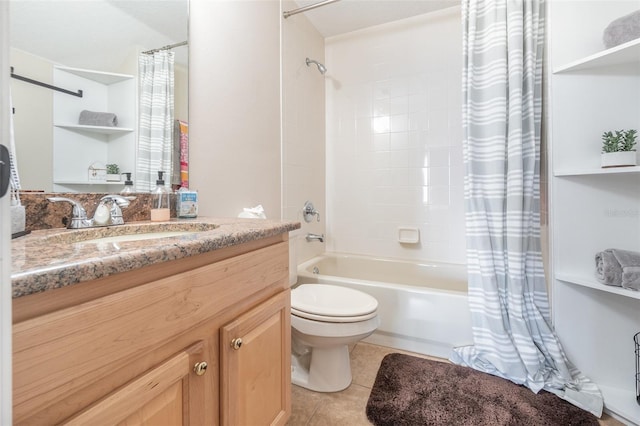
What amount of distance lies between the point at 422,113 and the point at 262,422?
226 cm

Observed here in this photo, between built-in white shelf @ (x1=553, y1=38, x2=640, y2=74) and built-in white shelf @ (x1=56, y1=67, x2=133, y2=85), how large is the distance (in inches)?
76.2

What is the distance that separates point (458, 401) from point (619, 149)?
1.36 metres

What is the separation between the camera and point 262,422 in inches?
34.8

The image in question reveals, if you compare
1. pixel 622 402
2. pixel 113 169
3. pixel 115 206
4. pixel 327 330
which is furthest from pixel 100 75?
pixel 622 402

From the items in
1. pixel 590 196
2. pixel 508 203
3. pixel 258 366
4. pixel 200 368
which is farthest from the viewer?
A: pixel 508 203

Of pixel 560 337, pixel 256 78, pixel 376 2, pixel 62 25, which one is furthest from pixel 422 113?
pixel 62 25

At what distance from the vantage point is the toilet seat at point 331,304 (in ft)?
4.37

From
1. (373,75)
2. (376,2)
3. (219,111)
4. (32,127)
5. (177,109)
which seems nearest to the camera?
(32,127)

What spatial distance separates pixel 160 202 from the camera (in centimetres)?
116

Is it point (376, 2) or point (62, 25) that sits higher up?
point (376, 2)

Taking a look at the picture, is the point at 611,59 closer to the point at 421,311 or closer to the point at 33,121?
the point at 421,311

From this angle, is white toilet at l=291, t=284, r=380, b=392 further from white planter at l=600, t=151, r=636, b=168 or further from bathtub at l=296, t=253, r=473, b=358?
white planter at l=600, t=151, r=636, b=168

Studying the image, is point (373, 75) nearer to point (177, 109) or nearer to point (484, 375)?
point (177, 109)

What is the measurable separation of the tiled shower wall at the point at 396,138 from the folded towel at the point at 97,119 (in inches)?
72.7
